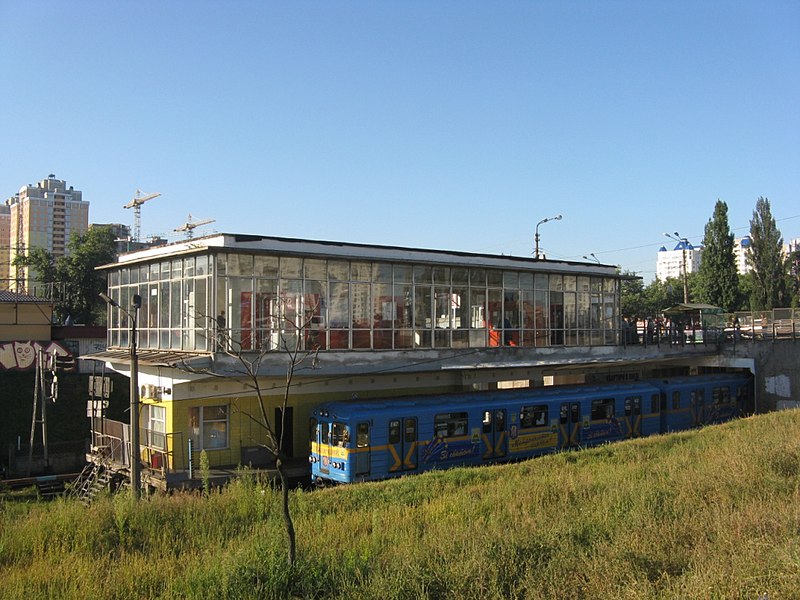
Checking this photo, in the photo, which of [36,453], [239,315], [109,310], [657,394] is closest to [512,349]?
[657,394]

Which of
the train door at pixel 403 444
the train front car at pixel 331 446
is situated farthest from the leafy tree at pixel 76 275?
the train door at pixel 403 444

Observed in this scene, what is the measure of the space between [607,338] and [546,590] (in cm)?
2578

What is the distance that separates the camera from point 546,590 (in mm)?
7945

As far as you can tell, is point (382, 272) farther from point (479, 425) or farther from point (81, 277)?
point (81, 277)

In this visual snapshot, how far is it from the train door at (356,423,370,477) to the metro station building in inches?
127

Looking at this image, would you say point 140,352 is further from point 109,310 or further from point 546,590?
point 546,590

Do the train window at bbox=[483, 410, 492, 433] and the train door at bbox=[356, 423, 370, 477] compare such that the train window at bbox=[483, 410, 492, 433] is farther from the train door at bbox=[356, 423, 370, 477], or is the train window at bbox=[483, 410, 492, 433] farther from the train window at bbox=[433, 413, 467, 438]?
the train door at bbox=[356, 423, 370, 477]

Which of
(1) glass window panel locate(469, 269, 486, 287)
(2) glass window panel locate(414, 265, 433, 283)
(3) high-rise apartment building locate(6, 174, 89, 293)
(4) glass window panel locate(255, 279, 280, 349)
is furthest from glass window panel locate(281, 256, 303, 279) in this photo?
(3) high-rise apartment building locate(6, 174, 89, 293)

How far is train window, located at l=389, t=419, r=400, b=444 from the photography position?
20.4 m

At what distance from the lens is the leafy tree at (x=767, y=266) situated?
5741cm

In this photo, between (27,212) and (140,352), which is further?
(27,212)

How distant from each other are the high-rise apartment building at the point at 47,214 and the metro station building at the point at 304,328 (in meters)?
141

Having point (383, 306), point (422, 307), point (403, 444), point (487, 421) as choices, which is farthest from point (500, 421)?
point (383, 306)

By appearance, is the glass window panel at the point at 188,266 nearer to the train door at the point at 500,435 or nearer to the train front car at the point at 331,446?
the train front car at the point at 331,446
